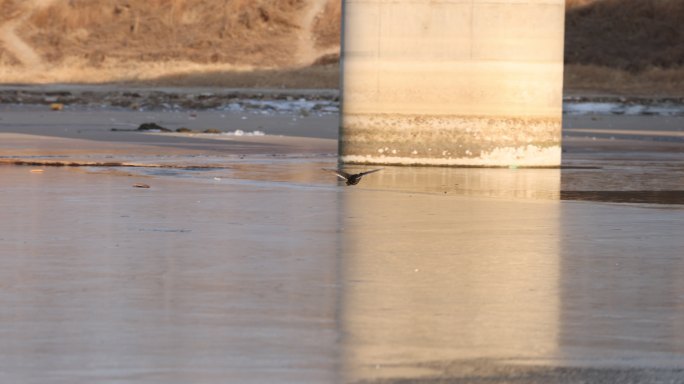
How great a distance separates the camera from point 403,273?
10055mm

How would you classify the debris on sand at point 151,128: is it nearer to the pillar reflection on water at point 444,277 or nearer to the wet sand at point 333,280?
the wet sand at point 333,280

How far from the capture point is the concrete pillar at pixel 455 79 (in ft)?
70.9

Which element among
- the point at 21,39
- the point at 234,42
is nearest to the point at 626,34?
the point at 234,42

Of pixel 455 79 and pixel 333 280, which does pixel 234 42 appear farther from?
pixel 333 280

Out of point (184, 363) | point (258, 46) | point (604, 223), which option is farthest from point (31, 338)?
point (258, 46)

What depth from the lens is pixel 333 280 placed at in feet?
31.8

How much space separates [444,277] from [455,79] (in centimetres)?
1201

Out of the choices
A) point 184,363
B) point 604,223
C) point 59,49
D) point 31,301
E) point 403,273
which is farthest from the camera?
point 59,49

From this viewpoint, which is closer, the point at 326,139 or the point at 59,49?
the point at 326,139

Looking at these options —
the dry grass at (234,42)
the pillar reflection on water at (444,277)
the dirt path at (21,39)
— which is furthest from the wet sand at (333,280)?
the dirt path at (21,39)

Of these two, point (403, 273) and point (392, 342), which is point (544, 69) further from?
point (392, 342)

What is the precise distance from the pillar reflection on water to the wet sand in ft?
0.07

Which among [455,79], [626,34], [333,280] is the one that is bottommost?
[333,280]

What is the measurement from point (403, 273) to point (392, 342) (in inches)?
101
